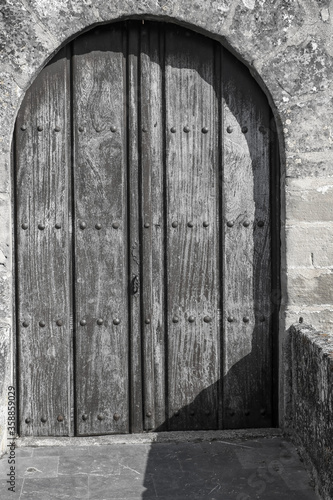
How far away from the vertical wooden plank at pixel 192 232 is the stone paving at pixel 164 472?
29cm

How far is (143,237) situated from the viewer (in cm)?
356

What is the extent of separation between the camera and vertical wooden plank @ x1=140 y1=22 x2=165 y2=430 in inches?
139

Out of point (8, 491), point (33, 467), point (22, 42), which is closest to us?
point (8, 491)

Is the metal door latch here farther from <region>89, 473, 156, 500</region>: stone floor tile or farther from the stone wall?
<region>89, 473, 156, 500</region>: stone floor tile

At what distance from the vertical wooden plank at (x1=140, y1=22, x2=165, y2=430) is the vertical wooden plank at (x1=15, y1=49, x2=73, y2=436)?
398mm

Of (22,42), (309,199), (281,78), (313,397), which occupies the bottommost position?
(313,397)

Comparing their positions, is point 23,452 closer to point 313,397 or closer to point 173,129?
point 313,397

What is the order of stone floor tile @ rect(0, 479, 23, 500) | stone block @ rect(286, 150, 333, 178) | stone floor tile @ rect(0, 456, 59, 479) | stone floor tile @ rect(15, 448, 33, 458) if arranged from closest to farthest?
stone floor tile @ rect(0, 479, 23, 500) < stone floor tile @ rect(0, 456, 59, 479) < stone floor tile @ rect(15, 448, 33, 458) < stone block @ rect(286, 150, 333, 178)

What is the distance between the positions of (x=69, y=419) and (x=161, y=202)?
124cm

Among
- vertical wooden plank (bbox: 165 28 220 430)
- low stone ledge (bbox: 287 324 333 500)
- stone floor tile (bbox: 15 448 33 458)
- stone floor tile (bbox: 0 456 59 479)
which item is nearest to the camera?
low stone ledge (bbox: 287 324 333 500)

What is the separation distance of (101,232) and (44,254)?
316 millimetres

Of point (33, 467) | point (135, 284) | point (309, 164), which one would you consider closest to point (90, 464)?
point (33, 467)

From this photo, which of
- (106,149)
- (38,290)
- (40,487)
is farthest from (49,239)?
(40,487)

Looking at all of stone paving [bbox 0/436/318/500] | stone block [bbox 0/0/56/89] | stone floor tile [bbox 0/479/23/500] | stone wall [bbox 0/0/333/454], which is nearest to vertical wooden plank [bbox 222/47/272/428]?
stone wall [bbox 0/0/333/454]
